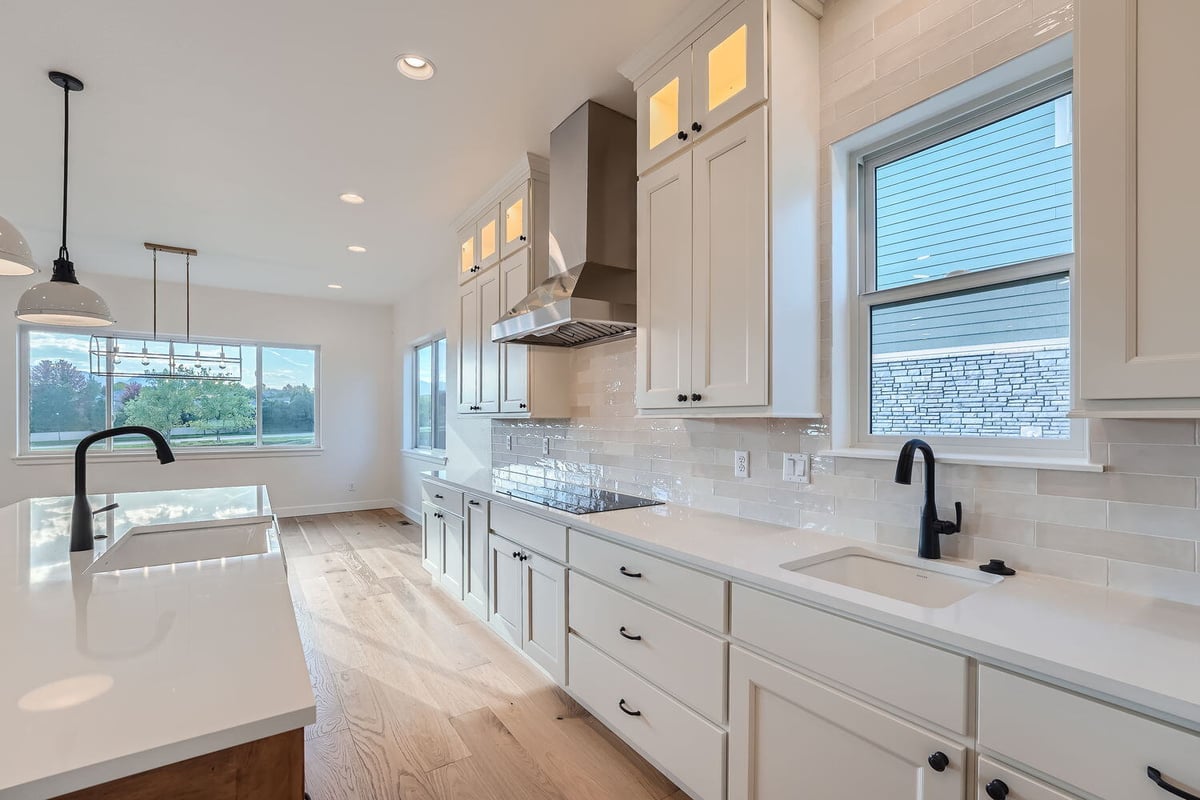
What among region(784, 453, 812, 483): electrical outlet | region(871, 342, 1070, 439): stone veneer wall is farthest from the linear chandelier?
region(871, 342, 1070, 439): stone veneer wall

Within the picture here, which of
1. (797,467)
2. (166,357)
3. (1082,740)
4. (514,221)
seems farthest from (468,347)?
(166,357)

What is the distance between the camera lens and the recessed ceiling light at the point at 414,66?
223 cm

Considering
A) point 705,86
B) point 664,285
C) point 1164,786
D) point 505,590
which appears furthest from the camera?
point 505,590

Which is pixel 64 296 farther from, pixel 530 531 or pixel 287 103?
pixel 530 531

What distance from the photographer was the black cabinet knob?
1.00 m

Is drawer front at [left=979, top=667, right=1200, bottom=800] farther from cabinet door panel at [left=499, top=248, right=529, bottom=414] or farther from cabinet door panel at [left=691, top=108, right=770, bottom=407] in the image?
cabinet door panel at [left=499, top=248, right=529, bottom=414]

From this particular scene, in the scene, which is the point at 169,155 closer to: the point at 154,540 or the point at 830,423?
the point at 154,540

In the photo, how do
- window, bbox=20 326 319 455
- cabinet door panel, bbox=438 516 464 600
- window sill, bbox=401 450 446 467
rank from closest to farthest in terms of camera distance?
cabinet door panel, bbox=438 516 464 600, window, bbox=20 326 319 455, window sill, bbox=401 450 446 467

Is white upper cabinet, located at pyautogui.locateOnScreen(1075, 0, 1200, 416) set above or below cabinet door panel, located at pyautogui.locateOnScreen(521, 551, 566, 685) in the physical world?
above

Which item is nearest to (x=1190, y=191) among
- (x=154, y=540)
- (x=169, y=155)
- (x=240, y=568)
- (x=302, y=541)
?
(x=240, y=568)

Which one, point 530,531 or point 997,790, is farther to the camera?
point 530,531

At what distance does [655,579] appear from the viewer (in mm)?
1806

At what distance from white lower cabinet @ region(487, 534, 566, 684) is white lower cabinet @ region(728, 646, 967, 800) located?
0.99m

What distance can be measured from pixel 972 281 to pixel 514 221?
2512 mm
